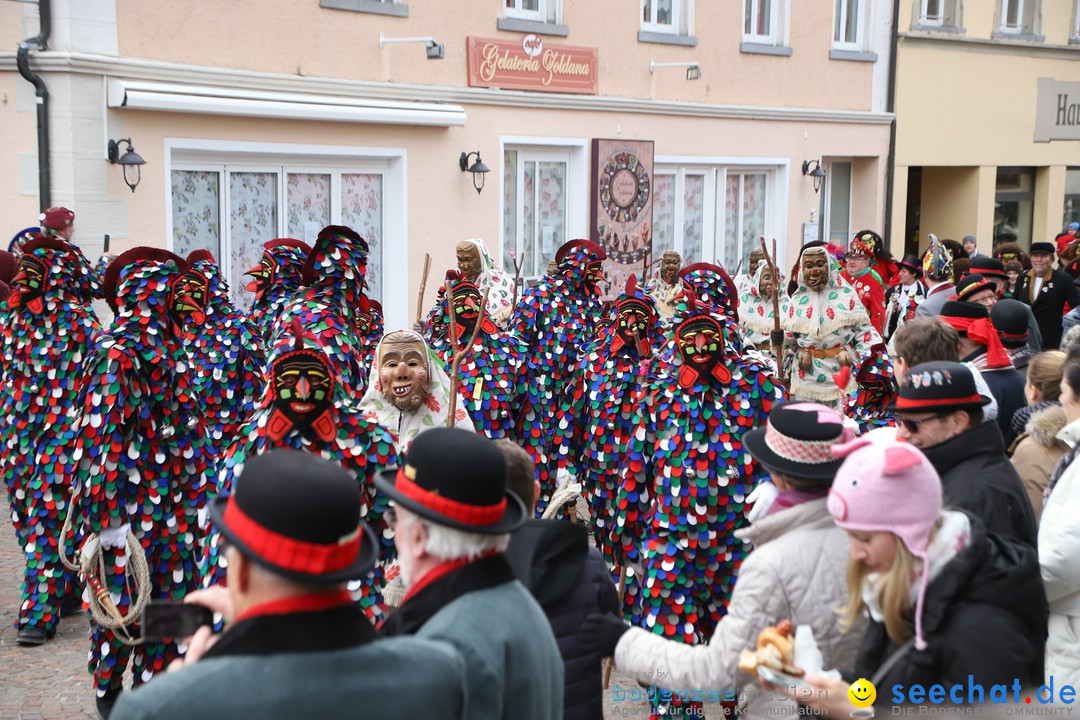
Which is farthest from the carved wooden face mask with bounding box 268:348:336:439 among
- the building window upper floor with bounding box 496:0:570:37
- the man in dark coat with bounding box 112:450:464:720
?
the building window upper floor with bounding box 496:0:570:37

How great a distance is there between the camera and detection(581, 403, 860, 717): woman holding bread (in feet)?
10.8

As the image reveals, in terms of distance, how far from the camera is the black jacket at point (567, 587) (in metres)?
3.50

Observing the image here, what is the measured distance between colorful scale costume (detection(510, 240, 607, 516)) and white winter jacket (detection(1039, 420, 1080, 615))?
3.67 metres

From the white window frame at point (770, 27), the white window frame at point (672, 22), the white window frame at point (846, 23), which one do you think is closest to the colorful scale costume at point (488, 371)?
the white window frame at point (672, 22)

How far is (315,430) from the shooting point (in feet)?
16.1

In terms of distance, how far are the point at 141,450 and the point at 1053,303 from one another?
349 inches

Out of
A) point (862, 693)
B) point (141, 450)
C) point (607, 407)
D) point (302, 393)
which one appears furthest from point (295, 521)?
point (607, 407)

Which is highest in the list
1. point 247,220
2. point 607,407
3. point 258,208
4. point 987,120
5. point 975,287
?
point 987,120

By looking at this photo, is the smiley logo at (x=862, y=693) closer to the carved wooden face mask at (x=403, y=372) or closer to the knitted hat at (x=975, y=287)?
the carved wooden face mask at (x=403, y=372)

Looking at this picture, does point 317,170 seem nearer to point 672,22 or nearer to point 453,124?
point 453,124

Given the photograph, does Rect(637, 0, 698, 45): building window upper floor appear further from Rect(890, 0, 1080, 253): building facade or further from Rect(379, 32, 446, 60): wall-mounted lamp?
Rect(890, 0, 1080, 253): building facade

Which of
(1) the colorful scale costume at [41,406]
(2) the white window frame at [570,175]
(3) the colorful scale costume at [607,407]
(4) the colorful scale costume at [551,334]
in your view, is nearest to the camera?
(3) the colorful scale costume at [607,407]

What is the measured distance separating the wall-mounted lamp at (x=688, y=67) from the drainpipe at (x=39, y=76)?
820 centimetres

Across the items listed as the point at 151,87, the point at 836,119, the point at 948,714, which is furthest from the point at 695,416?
the point at 836,119
